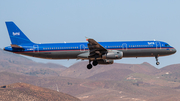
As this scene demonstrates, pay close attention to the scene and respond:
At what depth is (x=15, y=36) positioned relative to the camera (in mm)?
70000

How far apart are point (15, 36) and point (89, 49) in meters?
19.1

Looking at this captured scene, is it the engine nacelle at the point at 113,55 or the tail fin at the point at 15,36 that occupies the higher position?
the tail fin at the point at 15,36

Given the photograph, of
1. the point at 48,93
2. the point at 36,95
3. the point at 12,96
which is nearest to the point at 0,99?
the point at 12,96

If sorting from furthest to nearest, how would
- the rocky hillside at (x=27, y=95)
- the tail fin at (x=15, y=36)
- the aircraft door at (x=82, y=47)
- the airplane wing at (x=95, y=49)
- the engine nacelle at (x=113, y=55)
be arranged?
the rocky hillside at (x=27, y=95) < the tail fin at (x=15, y=36) < the aircraft door at (x=82, y=47) < the engine nacelle at (x=113, y=55) < the airplane wing at (x=95, y=49)

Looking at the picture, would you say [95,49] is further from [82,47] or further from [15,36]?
[15,36]

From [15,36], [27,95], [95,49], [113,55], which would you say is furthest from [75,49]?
[27,95]

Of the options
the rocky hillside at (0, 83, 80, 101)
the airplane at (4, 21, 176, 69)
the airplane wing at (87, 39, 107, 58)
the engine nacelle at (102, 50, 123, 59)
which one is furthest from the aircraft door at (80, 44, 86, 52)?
the rocky hillside at (0, 83, 80, 101)

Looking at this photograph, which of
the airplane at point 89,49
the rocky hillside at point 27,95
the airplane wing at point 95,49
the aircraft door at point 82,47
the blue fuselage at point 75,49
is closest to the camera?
the airplane wing at point 95,49

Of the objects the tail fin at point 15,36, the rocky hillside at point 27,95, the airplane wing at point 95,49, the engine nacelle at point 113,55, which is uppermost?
the tail fin at point 15,36

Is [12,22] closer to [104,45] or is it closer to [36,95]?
[104,45]

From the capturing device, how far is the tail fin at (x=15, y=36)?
69.7m

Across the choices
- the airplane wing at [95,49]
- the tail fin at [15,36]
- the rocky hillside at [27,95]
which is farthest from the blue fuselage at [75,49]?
the rocky hillside at [27,95]

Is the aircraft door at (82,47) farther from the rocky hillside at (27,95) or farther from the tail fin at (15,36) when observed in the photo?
the rocky hillside at (27,95)

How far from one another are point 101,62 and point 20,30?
21.6 meters
